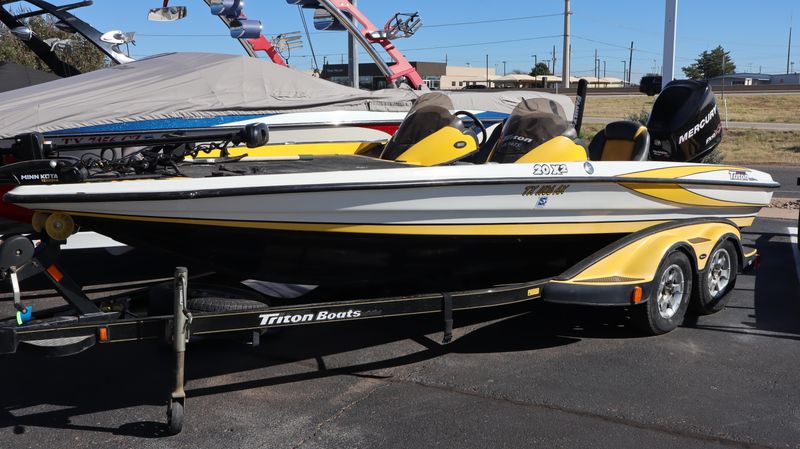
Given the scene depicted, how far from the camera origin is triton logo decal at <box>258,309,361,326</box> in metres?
3.90

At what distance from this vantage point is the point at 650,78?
7598mm

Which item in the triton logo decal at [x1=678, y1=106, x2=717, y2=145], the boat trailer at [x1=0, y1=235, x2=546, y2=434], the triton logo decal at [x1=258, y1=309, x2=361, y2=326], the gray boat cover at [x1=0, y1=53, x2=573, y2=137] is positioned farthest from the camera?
the gray boat cover at [x1=0, y1=53, x2=573, y2=137]

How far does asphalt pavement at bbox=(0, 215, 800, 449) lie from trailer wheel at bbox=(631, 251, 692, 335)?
0.40 ft

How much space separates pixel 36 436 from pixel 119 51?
7454 millimetres

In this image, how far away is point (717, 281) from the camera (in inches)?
226

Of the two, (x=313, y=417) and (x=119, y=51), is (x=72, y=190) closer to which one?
(x=313, y=417)

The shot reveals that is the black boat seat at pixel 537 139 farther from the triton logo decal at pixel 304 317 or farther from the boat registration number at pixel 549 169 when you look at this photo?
the triton logo decal at pixel 304 317

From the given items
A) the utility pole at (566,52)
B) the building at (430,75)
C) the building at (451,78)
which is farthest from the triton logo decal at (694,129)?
the utility pole at (566,52)

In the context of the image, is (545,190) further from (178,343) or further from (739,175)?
(178,343)

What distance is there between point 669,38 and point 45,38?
659 inches

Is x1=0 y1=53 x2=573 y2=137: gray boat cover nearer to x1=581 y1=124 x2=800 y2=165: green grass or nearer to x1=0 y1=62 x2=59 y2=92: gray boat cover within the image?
x1=0 y1=62 x2=59 y2=92: gray boat cover

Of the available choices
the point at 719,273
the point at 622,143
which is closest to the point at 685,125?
the point at 622,143

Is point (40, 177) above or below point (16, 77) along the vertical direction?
below

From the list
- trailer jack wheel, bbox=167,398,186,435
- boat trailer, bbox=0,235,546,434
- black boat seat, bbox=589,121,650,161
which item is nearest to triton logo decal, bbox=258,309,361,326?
boat trailer, bbox=0,235,546,434
